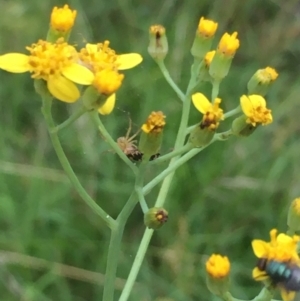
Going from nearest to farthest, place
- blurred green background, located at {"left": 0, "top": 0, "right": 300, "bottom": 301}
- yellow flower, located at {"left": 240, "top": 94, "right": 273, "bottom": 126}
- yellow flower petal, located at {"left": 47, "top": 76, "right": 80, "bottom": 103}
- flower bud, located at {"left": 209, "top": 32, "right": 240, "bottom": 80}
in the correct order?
yellow flower petal, located at {"left": 47, "top": 76, "right": 80, "bottom": 103}, yellow flower, located at {"left": 240, "top": 94, "right": 273, "bottom": 126}, flower bud, located at {"left": 209, "top": 32, "right": 240, "bottom": 80}, blurred green background, located at {"left": 0, "top": 0, "right": 300, "bottom": 301}

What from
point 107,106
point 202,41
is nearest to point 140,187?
point 107,106

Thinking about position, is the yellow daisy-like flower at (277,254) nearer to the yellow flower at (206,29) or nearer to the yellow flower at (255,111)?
the yellow flower at (255,111)

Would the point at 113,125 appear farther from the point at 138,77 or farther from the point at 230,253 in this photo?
the point at 230,253

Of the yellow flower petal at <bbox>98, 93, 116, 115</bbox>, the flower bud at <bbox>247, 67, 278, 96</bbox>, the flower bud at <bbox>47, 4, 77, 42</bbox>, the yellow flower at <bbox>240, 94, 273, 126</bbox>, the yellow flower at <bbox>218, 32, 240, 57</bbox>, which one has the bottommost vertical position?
the yellow flower petal at <bbox>98, 93, 116, 115</bbox>

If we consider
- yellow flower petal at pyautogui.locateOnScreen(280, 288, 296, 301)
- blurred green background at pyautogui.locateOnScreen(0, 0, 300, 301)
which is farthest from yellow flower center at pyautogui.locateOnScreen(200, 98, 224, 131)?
blurred green background at pyautogui.locateOnScreen(0, 0, 300, 301)

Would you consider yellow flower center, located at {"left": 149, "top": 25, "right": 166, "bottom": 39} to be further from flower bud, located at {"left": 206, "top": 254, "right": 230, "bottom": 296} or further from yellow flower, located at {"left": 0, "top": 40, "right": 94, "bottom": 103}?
flower bud, located at {"left": 206, "top": 254, "right": 230, "bottom": 296}

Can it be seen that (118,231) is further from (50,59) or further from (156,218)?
(50,59)
